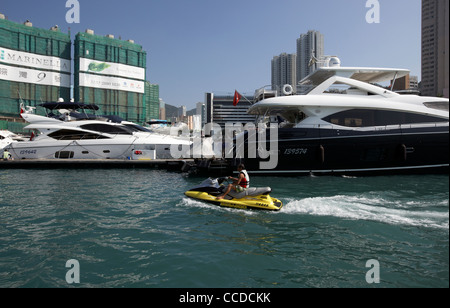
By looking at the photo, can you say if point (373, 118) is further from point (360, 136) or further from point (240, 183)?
point (240, 183)

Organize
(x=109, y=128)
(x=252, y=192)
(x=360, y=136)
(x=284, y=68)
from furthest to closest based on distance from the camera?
(x=284, y=68) < (x=109, y=128) < (x=360, y=136) < (x=252, y=192)

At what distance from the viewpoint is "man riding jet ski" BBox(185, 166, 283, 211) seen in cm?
910

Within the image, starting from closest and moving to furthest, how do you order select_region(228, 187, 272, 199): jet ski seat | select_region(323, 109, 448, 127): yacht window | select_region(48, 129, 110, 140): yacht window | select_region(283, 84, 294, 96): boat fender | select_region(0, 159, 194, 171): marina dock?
select_region(228, 187, 272, 199): jet ski seat
select_region(323, 109, 448, 127): yacht window
select_region(283, 84, 294, 96): boat fender
select_region(0, 159, 194, 171): marina dock
select_region(48, 129, 110, 140): yacht window

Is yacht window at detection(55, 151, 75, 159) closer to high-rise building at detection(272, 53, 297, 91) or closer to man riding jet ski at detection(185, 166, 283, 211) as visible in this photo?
man riding jet ski at detection(185, 166, 283, 211)

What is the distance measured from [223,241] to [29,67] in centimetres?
8221

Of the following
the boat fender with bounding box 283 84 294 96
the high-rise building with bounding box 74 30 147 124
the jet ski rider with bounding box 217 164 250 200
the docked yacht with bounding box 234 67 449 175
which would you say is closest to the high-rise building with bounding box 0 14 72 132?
the high-rise building with bounding box 74 30 147 124

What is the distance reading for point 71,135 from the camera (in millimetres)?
23938

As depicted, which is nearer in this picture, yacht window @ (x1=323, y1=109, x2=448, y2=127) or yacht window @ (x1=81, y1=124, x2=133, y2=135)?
yacht window @ (x1=323, y1=109, x2=448, y2=127)

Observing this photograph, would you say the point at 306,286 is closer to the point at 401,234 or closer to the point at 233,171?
the point at 401,234

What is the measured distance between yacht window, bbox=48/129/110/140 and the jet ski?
16.6m

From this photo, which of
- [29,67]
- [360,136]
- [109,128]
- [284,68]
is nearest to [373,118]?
[360,136]

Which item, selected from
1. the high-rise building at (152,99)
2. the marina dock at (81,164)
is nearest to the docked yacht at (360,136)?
the marina dock at (81,164)

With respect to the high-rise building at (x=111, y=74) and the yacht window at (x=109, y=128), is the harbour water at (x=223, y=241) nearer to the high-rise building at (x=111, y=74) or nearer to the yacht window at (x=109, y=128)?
the yacht window at (x=109, y=128)

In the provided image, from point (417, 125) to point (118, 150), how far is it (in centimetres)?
2037
